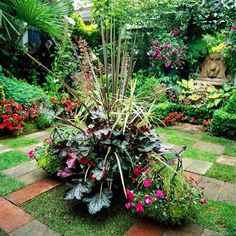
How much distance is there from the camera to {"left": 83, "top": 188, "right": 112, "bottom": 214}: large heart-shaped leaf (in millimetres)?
1768

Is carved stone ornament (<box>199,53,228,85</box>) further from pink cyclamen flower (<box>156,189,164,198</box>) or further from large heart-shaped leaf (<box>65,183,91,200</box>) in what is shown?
large heart-shaped leaf (<box>65,183,91,200</box>)

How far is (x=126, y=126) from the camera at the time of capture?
214 centimetres

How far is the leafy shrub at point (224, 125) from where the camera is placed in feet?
12.9

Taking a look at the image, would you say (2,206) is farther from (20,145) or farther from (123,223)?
(20,145)

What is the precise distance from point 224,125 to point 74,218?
2.93 m

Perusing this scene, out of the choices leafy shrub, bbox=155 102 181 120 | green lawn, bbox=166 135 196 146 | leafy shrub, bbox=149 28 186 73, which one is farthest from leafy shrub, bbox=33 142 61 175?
leafy shrub, bbox=149 28 186 73

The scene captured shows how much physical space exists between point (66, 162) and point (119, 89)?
28.4 inches

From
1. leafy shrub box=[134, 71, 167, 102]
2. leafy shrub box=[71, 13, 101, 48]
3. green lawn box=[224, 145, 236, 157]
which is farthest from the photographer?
leafy shrub box=[71, 13, 101, 48]

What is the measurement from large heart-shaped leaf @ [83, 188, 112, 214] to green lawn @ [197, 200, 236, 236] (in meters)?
0.66

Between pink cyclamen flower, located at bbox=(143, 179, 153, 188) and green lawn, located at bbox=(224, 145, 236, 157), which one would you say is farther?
green lawn, located at bbox=(224, 145, 236, 157)

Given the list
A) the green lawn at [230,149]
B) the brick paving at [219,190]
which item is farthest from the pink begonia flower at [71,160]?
the green lawn at [230,149]

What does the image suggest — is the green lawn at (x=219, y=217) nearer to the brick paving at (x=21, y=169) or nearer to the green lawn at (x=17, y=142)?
the brick paving at (x=21, y=169)

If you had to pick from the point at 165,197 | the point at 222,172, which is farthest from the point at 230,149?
the point at 165,197

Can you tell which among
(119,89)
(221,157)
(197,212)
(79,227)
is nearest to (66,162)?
(79,227)
